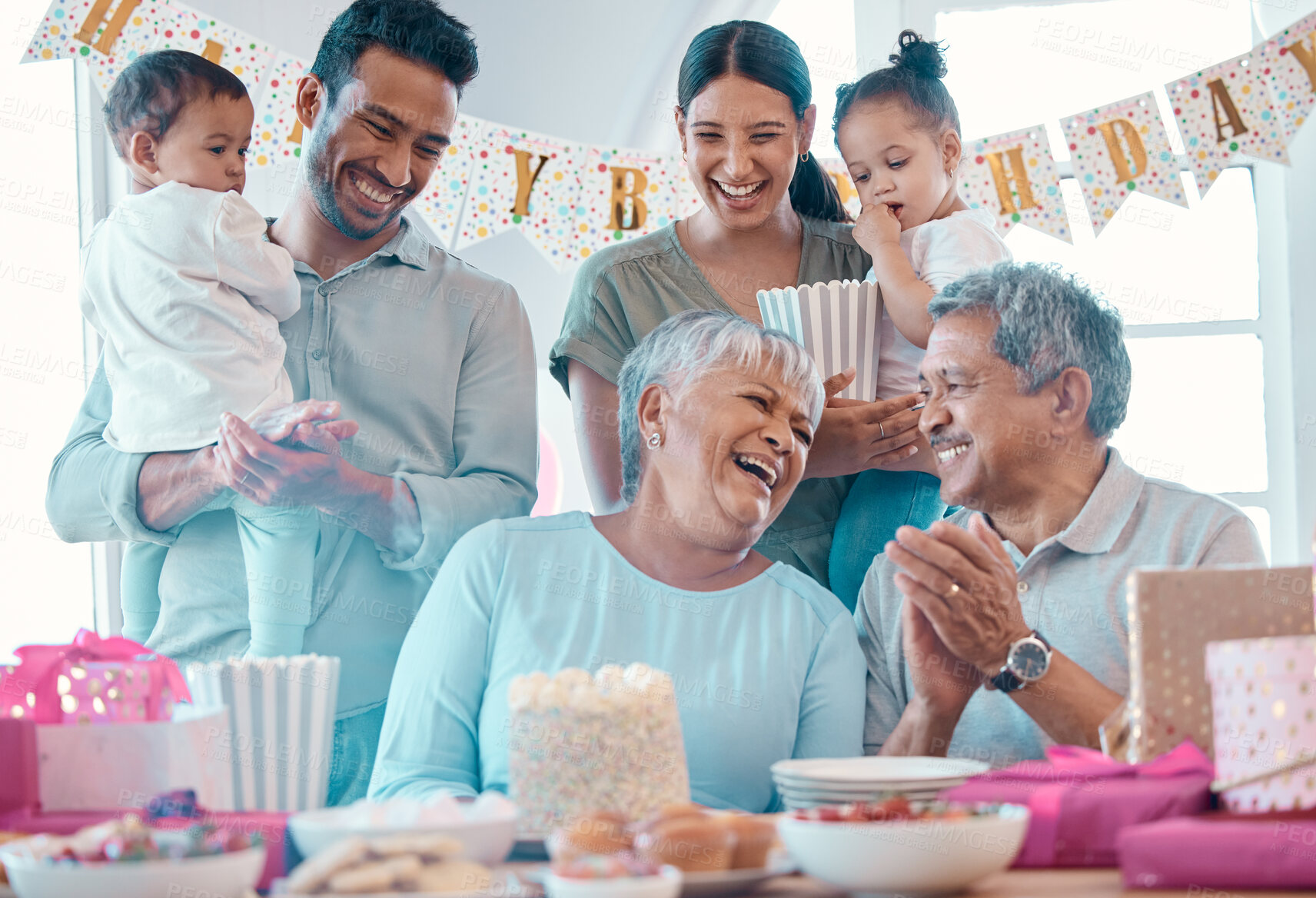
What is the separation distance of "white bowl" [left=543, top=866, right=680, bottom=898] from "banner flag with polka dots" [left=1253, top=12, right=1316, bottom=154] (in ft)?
8.90

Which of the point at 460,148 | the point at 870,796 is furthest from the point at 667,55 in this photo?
the point at 870,796

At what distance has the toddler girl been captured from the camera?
208cm

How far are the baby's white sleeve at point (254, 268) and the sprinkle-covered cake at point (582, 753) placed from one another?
3.57ft

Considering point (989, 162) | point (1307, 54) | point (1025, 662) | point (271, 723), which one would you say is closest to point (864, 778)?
point (1025, 662)

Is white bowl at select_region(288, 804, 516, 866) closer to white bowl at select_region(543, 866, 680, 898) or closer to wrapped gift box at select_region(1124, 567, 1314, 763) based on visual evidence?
white bowl at select_region(543, 866, 680, 898)

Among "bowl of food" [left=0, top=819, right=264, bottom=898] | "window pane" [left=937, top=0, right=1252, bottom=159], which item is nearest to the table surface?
"bowl of food" [left=0, top=819, right=264, bottom=898]

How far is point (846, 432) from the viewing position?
193 centimetres

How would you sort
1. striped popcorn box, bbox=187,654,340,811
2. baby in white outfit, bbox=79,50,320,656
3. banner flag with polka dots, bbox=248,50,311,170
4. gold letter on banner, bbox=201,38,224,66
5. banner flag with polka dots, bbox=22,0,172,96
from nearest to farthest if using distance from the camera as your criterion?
striped popcorn box, bbox=187,654,340,811, baby in white outfit, bbox=79,50,320,656, banner flag with polka dots, bbox=22,0,172,96, gold letter on banner, bbox=201,38,224,66, banner flag with polka dots, bbox=248,50,311,170

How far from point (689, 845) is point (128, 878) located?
36cm

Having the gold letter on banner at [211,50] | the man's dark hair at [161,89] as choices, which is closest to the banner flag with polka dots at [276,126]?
the gold letter on banner at [211,50]

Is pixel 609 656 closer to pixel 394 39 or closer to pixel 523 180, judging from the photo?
pixel 394 39

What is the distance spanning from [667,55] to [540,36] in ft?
1.16

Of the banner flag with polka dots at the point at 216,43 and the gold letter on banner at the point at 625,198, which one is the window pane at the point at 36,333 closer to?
the banner flag with polka dots at the point at 216,43

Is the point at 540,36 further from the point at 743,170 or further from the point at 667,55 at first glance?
the point at 743,170
